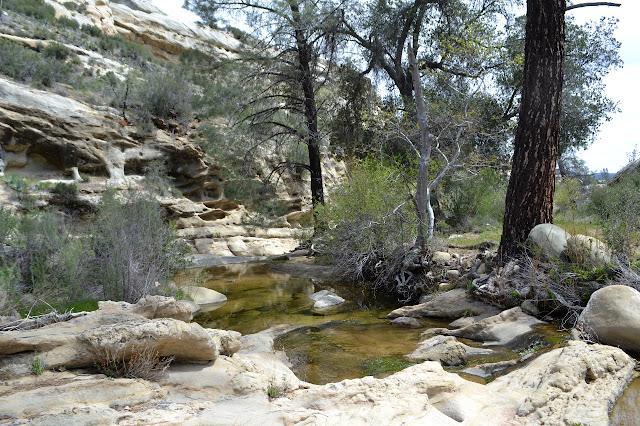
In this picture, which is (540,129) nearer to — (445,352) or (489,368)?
(445,352)

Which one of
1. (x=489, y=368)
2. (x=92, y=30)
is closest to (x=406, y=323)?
(x=489, y=368)

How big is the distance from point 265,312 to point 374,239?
281 centimetres

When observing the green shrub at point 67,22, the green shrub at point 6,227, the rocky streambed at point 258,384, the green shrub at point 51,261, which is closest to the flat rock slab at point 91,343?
the rocky streambed at point 258,384

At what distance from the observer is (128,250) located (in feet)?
21.0

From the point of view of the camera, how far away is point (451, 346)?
466cm

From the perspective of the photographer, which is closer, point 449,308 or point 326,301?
point 449,308

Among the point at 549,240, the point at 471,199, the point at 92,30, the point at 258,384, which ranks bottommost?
the point at 258,384

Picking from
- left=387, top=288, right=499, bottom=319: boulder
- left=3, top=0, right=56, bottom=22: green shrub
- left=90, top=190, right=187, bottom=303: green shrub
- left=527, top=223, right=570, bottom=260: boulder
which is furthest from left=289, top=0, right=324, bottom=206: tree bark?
left=3, top=0, right=56, bottom=22: green shrub

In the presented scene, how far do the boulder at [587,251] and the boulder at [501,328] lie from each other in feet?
3.22

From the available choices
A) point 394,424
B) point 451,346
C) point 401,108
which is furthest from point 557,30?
point 401,108

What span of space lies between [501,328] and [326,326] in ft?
8.51

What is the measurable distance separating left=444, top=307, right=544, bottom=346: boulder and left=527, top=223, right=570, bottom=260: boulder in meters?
0.94

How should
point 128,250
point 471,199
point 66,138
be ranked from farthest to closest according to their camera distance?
point 471,199, point 66,138, point 128,250

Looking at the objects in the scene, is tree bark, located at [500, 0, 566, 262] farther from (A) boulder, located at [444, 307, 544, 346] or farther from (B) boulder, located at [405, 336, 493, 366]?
(B) boulder, located at [405, 336, 493, 366]
